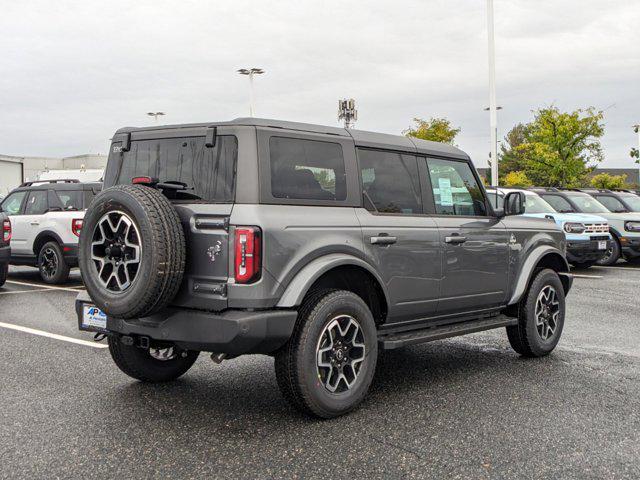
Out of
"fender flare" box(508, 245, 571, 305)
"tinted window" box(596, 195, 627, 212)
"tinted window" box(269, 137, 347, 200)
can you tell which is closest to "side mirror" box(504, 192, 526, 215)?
"fender flare" box(508, 245, 571, 305)

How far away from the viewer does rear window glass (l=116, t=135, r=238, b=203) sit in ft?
14.2

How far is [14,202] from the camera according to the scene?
12672mm

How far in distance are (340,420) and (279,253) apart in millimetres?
1186

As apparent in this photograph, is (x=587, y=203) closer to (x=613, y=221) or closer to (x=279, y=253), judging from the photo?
(x=613, y=221)

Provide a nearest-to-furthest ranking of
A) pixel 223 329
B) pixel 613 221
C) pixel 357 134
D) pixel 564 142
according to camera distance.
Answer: pixel 223 329
pixel 357 134
pixel 613 221
pixel 564 142

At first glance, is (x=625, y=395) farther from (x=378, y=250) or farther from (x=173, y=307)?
(x=173, y=307)

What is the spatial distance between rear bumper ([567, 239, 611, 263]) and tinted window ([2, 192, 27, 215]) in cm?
1053

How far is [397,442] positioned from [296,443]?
1.93 feet

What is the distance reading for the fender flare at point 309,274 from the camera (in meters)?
4.18

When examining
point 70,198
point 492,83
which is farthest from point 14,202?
point 492,83

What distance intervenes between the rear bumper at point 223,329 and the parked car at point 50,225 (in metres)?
7.88

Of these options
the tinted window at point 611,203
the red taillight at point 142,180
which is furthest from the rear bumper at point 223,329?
the tinted window at point 611,203

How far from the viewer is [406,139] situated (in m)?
5.50

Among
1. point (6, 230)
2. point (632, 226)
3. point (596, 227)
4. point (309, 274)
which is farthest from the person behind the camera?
point (632, 226)
